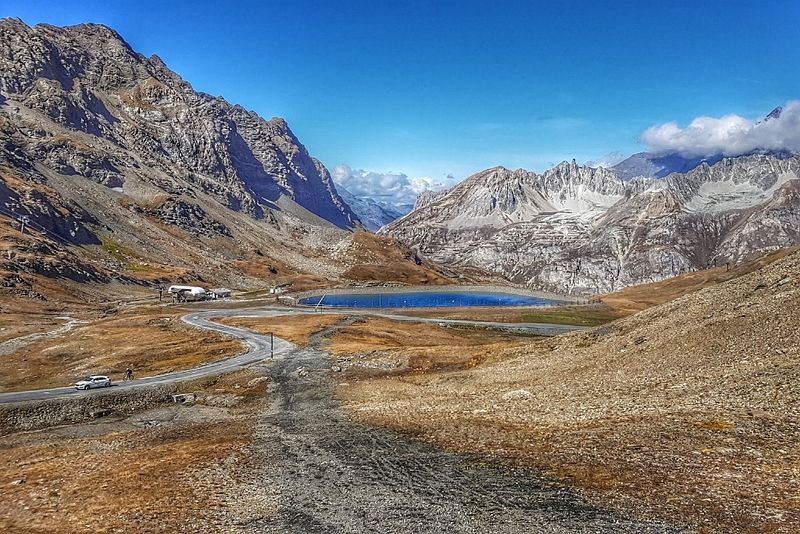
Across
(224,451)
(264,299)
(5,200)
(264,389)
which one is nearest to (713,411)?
(224,451)

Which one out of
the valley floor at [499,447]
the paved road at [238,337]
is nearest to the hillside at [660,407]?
the valley floor at [499,447]

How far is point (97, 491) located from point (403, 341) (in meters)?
70.0

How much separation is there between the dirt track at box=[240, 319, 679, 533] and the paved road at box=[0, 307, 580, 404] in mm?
33184

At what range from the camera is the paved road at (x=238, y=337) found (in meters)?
57.5

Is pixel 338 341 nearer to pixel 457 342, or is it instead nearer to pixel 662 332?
pixel 457 342

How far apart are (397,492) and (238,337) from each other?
75.8 m

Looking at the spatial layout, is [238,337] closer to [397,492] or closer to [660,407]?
[397,492]

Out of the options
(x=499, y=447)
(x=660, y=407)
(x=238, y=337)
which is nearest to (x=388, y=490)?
(x=499, y=447)

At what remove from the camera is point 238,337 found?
9369 cm

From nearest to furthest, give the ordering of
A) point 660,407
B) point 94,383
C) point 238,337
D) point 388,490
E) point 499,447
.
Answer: point 388,490
point 499,447
point 660,407
point 94,383
point 238,337

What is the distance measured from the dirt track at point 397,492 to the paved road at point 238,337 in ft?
109

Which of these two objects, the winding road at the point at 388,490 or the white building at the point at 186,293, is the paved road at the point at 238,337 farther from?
the white building at the point at 186,293

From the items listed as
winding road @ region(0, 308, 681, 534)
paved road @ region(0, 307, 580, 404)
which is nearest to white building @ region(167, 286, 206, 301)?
paved road @ region(0, 307, 580, 404)

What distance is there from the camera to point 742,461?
2158cm
